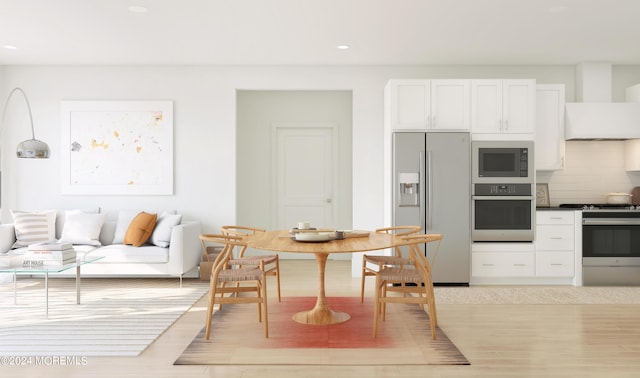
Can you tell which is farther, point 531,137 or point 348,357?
point 531,137

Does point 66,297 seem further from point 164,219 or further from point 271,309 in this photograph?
point 271,309

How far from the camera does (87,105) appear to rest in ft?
20.2

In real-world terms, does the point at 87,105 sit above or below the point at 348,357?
above

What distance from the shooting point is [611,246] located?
5.50 m

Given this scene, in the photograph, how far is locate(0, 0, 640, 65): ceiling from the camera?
4.21 meters

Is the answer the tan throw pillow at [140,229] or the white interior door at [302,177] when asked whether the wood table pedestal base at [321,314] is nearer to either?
the tan throw pillow at [140,229]

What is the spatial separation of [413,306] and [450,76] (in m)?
3.12

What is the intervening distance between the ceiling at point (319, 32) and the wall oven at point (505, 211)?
1554 millimetres

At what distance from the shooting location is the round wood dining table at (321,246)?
320 cm

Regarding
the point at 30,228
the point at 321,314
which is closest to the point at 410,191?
the point at 321,314

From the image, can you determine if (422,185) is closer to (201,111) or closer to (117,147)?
(201,111)

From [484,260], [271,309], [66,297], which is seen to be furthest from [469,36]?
[66,297]

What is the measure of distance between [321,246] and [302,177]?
173 inches

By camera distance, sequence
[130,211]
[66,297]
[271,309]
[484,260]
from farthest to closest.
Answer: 1. [130,211]
2. [484,260]
3. [66,297]
4. [271,309]
